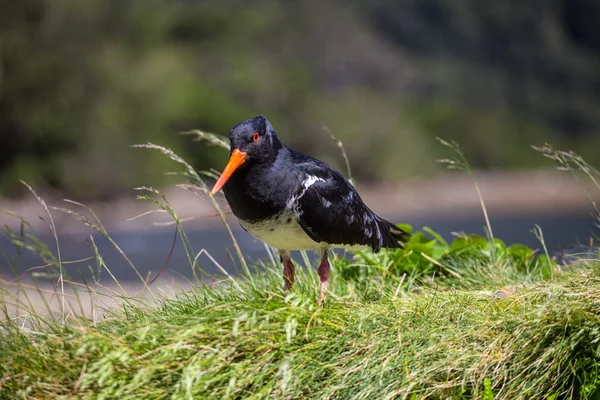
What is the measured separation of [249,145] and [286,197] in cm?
43

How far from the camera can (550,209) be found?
1759 inches

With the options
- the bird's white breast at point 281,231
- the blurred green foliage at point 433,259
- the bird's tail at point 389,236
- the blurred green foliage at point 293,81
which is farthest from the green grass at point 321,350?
the blurred green foliage at point 293,81

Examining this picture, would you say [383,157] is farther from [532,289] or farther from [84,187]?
[532,289]

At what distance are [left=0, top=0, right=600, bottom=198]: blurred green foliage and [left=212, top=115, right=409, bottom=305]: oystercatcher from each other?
33168 mm

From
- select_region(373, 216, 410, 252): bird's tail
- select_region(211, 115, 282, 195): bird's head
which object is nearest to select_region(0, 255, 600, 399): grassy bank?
select_region(211, 115, 282, 195): bird's head

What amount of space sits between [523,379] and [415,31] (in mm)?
83757

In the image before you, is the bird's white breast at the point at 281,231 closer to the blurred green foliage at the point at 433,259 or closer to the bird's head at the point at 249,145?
the bird's head at the point at 249,145

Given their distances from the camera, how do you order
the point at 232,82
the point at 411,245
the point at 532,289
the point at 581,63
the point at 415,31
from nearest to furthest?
the point at 532,289 → the point at 411,245 → the point at 232,82 → the point at 581,63 → the point at 415,31

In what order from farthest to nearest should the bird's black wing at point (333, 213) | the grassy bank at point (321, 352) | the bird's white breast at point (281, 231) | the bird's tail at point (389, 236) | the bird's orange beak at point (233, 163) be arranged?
the bird's tail at point (389, 236)
the bird's black wing at point (333, 213)
the bird's white breast at point (281, 231)
the bird's orange beak at point (233, 163)
the grassy bank at point (321, 352)

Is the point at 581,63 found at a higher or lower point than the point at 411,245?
lower

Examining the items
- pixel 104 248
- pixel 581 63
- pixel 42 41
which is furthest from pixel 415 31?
pixel 104 248

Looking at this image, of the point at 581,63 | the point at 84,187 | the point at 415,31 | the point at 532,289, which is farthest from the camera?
the point at 415,31

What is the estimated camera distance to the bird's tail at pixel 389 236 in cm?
557

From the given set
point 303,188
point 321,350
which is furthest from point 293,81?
point 321,350
